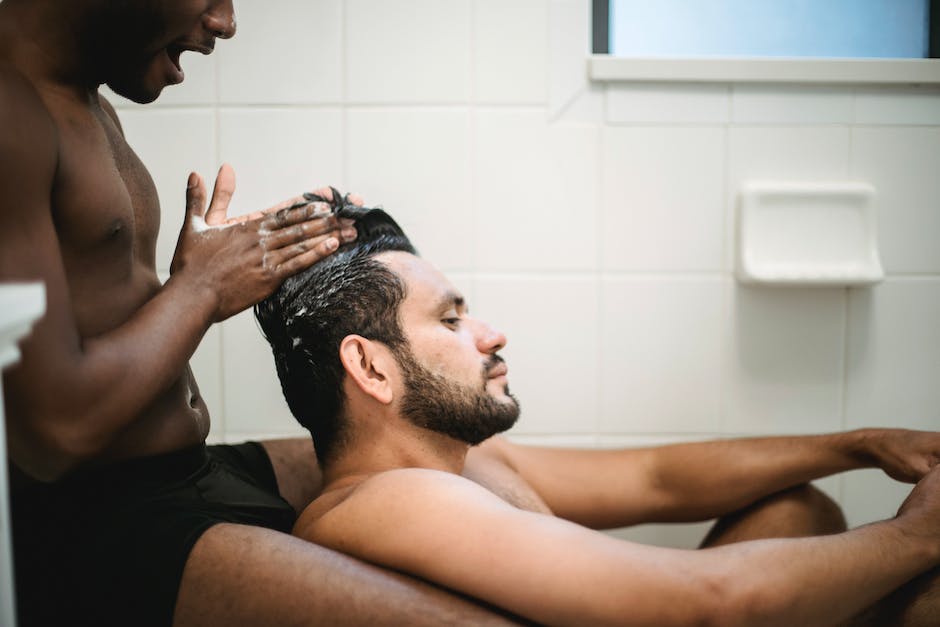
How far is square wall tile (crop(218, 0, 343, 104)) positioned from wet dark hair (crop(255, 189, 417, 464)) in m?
0.57

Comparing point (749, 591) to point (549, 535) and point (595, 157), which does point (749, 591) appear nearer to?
point (549, 535)

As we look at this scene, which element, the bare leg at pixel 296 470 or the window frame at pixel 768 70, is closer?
the bare leg at pixel 296 470

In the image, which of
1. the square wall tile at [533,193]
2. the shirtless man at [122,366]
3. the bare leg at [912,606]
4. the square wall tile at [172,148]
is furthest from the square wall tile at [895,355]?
the square wall tile at [172,148]

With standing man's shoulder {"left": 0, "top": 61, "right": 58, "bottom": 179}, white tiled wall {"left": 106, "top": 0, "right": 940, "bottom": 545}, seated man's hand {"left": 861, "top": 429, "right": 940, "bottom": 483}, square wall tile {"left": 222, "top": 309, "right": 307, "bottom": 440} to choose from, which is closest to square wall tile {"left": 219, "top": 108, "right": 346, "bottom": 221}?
white tiled wall {"left": 106, "top": 0, "right": 940, "bottom": 545}

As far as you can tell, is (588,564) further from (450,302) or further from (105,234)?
(105,234)

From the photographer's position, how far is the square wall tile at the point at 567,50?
1.66 meters

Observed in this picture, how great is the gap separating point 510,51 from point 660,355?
73 cm

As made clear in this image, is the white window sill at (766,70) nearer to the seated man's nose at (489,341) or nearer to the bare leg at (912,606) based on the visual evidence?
the seated man's nose at (489,341)

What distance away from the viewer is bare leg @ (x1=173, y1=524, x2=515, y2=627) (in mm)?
910

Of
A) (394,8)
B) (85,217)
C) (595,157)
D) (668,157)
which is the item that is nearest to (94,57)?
(85,217)

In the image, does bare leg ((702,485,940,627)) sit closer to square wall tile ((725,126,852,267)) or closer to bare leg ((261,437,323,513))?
square wall tile ((725,126,852,267))

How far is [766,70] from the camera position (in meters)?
1.66

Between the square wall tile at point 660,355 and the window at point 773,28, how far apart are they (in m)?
0.55

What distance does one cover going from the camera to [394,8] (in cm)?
167
